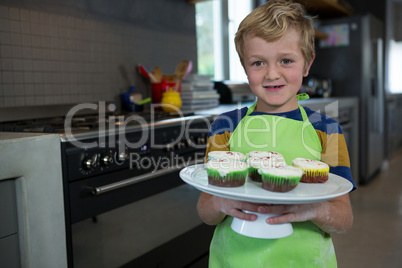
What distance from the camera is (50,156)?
1.23 metres

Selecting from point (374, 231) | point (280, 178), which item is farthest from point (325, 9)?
point (280, 178)

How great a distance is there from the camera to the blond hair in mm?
893

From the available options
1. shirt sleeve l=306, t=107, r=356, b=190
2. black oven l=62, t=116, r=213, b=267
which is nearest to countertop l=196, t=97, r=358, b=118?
black oven l=62, t=116, r=213, b=267

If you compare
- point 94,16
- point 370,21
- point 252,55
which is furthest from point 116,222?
point 370,21

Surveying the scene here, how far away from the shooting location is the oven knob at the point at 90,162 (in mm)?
1364

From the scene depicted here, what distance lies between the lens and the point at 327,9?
4.37 metres

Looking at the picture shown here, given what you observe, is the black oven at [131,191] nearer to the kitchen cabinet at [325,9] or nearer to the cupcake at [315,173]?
the cupcake at [315,173]

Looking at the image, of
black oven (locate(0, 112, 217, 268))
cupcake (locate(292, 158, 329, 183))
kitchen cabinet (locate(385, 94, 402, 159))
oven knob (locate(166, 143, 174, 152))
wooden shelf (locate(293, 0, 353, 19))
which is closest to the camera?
cupcake (locate(292, 158, 329, 183))

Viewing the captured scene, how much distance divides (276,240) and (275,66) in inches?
16.2

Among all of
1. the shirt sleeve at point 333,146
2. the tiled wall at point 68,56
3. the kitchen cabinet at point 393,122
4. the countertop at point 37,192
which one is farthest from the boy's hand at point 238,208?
the kitchen cabinet at point 393,122

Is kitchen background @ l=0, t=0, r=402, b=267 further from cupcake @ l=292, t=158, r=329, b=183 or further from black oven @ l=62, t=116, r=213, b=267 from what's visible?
cupcake @ l=292, t=158, r=329, b=183

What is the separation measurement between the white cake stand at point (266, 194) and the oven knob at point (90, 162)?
60cm

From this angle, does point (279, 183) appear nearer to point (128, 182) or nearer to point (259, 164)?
point (259, 164)

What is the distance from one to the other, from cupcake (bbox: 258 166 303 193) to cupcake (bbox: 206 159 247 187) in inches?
1.7
